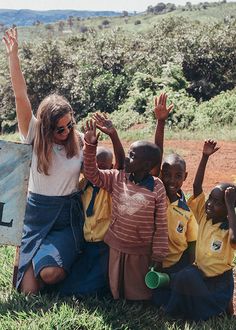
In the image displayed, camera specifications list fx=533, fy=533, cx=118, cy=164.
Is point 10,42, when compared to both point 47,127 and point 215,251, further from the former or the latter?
point 215,251

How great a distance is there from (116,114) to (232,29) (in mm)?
4907

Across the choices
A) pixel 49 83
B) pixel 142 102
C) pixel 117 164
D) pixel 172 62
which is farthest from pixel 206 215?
pixel 49 83

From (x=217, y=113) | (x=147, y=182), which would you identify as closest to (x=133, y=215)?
(x=147, y=182)

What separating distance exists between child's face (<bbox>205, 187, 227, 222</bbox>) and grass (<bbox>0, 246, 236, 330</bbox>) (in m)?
0.59

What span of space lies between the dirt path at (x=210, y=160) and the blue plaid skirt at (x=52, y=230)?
3.14 m

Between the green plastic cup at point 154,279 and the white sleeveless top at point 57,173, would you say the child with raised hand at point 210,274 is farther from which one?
the white sleeveless top at point 57,173

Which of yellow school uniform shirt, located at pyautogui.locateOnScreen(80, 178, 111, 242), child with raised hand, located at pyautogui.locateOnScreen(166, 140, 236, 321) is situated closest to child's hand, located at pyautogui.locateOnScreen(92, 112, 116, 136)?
yellow school uniform shirt, located at pyautogui.locateOnScreen(80, 178, 111, 242)

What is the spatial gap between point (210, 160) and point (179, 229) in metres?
4.90

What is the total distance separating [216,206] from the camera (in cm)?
308

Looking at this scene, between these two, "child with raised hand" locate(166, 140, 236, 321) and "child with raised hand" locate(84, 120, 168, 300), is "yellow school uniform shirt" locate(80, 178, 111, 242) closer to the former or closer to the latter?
"child with raised hand" locate(84, 120, 168, 300)

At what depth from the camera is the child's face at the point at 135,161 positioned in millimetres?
3076

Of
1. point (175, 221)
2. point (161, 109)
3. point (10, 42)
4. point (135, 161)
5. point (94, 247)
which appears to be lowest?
point (94, 247)

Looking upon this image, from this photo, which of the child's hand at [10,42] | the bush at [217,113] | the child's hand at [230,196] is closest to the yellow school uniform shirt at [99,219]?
the child's hand at [230,196]

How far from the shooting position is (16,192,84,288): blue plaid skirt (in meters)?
3.32
